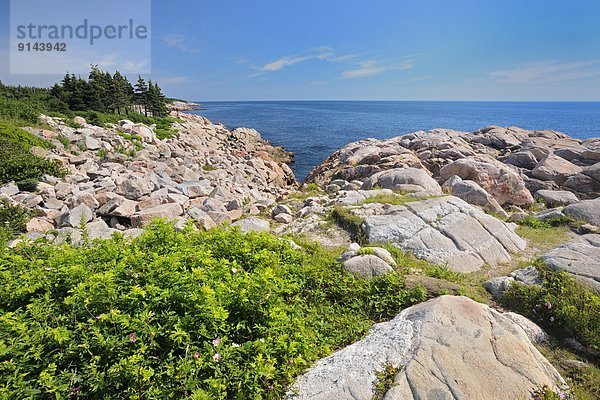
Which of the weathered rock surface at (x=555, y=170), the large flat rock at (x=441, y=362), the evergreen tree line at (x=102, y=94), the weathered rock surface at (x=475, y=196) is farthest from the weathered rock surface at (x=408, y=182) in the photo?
the evergreen tree line at (x=102, y=94)

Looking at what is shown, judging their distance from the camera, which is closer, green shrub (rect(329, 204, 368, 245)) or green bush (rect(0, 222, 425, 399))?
green bush (rect(0, 222, 425, 399))

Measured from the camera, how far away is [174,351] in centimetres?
335

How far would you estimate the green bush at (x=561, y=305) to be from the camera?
5070mm

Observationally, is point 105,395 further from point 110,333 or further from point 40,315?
point 40,315

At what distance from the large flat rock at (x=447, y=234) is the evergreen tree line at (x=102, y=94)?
120ft

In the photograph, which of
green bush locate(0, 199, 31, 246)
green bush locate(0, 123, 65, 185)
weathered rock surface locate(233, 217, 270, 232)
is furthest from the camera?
green bush locate(0, 123, 65, 185)

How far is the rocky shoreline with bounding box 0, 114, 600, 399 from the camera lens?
3.81 metres

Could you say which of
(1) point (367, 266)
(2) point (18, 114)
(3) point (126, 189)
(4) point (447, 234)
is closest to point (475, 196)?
(4) point (447, 234)

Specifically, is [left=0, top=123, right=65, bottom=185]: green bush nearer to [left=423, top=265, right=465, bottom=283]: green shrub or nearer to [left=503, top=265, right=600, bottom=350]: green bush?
[left=423, top=265, right=465, bottom=283]: green shrub

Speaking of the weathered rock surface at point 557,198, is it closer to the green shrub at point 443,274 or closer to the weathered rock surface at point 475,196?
the weathered rock surface at point 475,196

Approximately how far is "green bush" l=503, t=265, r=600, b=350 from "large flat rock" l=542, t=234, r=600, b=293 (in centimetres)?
25

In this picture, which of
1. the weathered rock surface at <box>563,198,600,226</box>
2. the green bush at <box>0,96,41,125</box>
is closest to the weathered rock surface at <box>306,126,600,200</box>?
the weathered rock surface at <box>563,198,600,226</box>

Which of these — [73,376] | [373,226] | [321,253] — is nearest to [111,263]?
[73,376]

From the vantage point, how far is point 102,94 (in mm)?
39781
